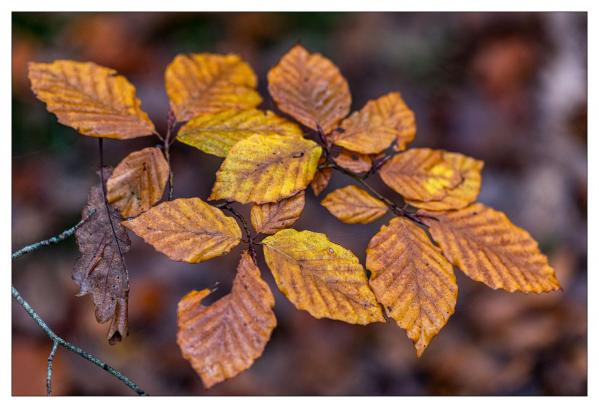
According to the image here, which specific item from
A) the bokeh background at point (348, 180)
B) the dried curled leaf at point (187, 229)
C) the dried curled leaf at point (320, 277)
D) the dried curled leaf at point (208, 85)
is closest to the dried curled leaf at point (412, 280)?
the dried curled leaf at point (320, 277)

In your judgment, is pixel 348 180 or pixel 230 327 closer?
pixel 230 327

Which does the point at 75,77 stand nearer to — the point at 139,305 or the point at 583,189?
the point at 139,305

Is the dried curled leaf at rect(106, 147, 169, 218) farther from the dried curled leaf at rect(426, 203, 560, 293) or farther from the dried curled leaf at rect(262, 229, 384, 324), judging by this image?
the dried curled leaf at rect(426, 203, 560, 293)

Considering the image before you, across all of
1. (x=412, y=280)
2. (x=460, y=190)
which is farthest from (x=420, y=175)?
(x=412, y=280)

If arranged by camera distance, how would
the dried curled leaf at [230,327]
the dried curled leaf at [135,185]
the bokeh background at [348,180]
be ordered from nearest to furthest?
the dried curled leaf at [230,327] < the dried curled leaf at [135,185] < the bokeh background at [348,180]

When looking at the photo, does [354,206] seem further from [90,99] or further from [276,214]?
[90,99]

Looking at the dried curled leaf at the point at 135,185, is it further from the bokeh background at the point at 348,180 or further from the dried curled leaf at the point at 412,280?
the bokeh background at the point at 348,180

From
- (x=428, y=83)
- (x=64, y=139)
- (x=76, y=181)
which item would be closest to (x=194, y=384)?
(x=76, y=181)
